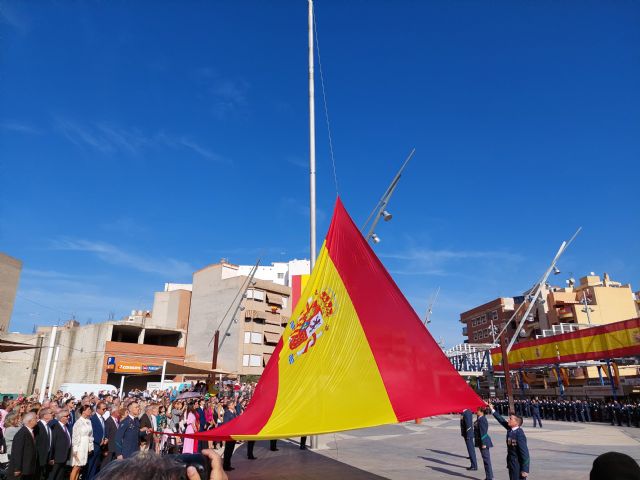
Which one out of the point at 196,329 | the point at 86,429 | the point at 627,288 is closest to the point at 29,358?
the point at 196,329

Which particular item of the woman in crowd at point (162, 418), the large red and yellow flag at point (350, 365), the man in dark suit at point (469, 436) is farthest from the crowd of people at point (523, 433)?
the woman in crowd at point (162, 418)

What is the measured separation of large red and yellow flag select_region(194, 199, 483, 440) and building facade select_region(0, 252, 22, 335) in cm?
5708

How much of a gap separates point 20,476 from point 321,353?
5559mm

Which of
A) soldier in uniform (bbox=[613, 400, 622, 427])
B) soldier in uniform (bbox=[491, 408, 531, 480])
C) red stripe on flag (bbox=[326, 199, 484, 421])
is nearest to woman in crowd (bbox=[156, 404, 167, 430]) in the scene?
red stripe on flag (bbox=[326, 199, 484, 421])

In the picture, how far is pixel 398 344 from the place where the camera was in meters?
7.18

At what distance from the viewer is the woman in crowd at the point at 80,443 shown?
8594mm

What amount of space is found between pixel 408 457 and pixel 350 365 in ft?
24.5

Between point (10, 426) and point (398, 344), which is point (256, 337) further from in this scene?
point (398, 344)

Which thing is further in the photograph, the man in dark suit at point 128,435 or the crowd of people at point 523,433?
the man in dark suit at point 128,435

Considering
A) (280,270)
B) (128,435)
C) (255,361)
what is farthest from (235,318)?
(128,435)

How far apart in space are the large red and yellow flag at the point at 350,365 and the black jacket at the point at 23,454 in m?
3.09

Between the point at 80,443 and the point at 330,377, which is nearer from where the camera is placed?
the point at 330,377

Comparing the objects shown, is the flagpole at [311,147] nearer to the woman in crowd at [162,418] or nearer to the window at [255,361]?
the woman in crowd at [162,418]

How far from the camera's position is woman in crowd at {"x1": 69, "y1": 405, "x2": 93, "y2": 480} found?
8.59 metres
